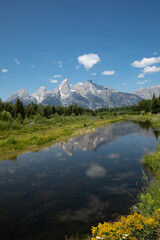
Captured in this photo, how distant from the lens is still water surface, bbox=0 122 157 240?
29.8ft

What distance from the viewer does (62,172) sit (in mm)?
17125

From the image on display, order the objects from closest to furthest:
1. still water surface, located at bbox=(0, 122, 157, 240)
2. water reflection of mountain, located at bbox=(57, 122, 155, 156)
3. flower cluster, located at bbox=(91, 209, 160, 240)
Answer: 1. flower cluster, located at bbox=(91, 209, 160, 240)
2. still water surface, located at bbox=(0, 122, 157, 240)
3. water reflection of mountain, located at bbox=(57, 122, 155, 156)

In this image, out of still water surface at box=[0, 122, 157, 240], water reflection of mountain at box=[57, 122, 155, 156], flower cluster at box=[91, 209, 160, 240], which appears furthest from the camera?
water reflection of mountain at box=[57, 122, 155, 156]

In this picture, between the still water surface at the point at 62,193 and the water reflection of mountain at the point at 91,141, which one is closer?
the still water surface at the point at 62,193

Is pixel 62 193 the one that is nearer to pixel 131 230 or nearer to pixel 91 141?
pixel 131 230

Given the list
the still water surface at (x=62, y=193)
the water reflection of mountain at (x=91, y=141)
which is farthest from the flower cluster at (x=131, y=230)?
the water reflection of mountain at (x=91, y=141)

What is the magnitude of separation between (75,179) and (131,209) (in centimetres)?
645

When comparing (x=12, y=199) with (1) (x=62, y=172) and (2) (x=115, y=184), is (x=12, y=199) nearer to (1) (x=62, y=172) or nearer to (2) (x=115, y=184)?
(1) (x=62, y=172)

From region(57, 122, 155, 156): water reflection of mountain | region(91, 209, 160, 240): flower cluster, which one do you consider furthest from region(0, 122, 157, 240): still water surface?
region(57, 122, 155, 156): water reflection of mountain

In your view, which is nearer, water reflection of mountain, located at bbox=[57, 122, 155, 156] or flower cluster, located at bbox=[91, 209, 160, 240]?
flower cluster, located at bbox=[91, 209, 160, 240]

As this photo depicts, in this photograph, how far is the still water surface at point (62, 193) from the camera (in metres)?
9.09

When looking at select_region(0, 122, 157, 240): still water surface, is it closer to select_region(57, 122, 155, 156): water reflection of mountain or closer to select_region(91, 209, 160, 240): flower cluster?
select_region(91, 209, 160, 240): flower cluster

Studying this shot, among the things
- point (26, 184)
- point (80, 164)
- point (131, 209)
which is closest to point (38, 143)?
point (80, 164)

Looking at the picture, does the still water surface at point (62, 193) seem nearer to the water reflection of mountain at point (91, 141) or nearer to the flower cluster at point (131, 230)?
the flower cluster at point (131, 230)
